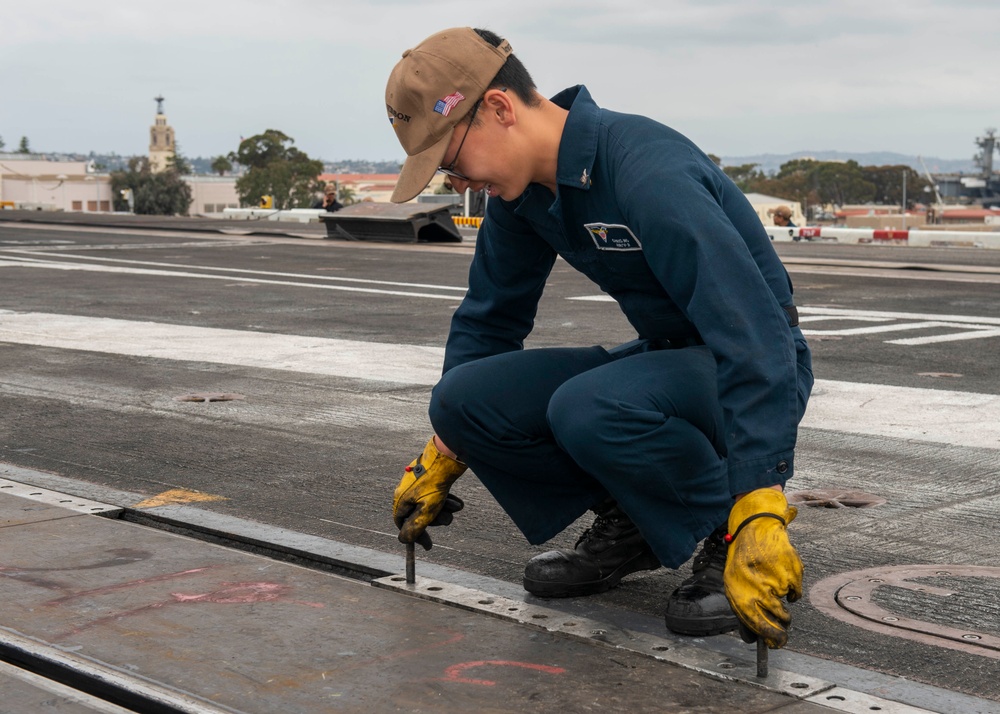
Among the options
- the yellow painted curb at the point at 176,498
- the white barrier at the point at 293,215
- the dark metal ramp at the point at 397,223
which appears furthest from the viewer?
the white barrier at the point at 293,215

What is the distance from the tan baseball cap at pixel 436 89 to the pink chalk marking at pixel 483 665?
1.00 m

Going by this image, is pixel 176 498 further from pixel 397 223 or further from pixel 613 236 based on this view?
pixel 397 223

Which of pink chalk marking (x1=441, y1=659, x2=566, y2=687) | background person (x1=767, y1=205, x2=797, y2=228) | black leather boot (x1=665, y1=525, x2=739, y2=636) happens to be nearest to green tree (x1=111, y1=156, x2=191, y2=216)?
background person (x1=767, y1=205, x2=797, y2=228)

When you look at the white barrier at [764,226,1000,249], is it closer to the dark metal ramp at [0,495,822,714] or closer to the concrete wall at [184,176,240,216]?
the dark metal ramp at [0,495,822,714]

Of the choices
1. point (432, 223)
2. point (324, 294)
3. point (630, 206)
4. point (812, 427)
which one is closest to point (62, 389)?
point (812, 427)

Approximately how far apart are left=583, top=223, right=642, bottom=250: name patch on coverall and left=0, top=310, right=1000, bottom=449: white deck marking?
2.73 m

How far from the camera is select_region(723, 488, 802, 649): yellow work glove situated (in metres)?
2.57

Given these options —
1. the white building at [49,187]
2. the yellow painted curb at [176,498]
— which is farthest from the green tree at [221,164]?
the yellow painted curb at [176,498]

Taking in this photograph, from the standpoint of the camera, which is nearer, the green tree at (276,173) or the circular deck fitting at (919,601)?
the circular deck fitting at (919,601)

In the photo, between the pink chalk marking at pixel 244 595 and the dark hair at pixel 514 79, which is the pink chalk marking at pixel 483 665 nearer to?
the pink chalk marking at pixel 244 595

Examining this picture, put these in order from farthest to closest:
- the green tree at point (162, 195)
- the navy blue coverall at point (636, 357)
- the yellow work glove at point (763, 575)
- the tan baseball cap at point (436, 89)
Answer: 1. the green tree at point (162, 195)
2. the tan baseball cap at point (436, 89)
3. the navy blue coverall at point (636, 357)
4. the yellow work glove at point (763, 575)

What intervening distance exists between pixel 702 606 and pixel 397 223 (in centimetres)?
1913

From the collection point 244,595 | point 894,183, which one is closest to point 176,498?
point 244,595

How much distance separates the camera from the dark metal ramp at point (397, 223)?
71.5 feet
